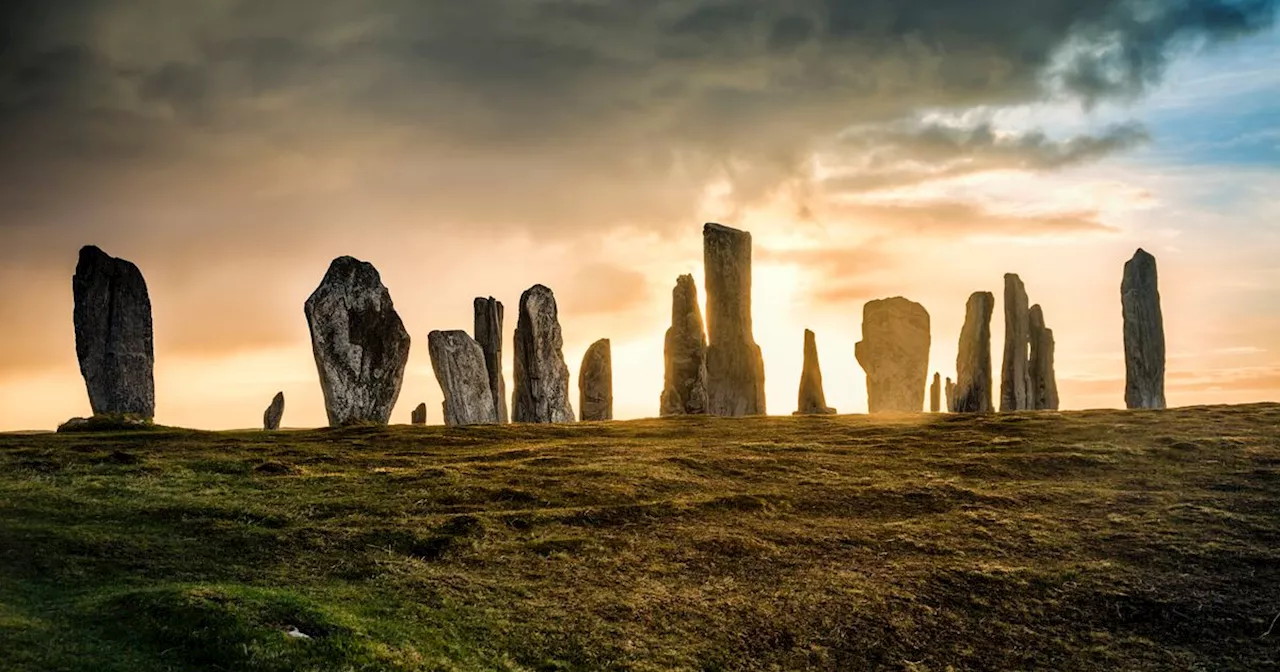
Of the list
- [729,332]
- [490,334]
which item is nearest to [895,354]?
[729,332]

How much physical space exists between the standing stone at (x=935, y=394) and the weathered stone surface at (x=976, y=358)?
16.4m

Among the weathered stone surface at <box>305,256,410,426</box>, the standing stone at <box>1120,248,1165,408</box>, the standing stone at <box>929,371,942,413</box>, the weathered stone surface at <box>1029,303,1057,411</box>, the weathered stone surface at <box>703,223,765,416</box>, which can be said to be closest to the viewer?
the weathered stone surface at <box>305,256,410,426</box>

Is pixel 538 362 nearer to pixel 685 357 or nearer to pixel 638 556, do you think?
pixel 685 357

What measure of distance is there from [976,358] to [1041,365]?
5.71m

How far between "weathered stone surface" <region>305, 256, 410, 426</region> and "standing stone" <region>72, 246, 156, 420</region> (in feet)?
24.6

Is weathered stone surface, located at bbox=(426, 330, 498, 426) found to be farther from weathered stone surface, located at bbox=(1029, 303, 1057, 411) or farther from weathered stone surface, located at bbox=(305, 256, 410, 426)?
weathered stone surface, located at bbox=(1029, 303, 1057, 411)

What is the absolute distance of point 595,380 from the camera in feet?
186

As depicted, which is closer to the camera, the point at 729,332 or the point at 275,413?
the point at 729,332

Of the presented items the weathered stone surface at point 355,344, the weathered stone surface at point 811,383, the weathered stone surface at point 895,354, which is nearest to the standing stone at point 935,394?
the weathered stone surface at point 895,354

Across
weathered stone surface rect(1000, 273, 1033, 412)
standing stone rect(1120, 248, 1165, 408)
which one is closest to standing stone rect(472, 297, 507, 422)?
weathered stone surface rect(1000, 273, 1033, 412)

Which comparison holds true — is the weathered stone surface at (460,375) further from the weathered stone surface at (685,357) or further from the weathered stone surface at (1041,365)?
the weathered stone surface at (1041,365)

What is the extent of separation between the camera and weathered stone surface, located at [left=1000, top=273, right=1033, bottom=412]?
55.7 m

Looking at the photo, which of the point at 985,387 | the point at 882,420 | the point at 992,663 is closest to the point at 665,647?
the point at 992,663

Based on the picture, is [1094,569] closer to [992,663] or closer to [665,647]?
[992,663]
